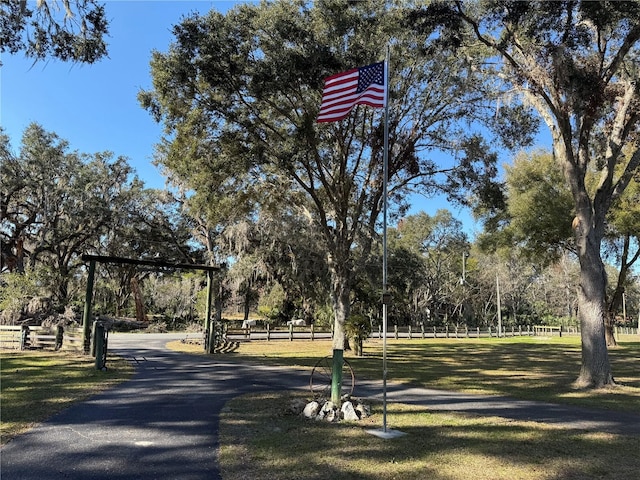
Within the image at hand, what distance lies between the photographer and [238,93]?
1612 cm

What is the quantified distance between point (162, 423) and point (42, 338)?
1431 centimetres

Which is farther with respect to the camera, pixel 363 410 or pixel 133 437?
pixel 363 410

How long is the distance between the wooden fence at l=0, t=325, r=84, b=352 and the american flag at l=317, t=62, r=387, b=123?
12966mm

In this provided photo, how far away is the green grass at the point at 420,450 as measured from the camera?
205 inches

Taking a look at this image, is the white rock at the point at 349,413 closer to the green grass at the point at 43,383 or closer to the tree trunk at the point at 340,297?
the green grass at the point at 43,383

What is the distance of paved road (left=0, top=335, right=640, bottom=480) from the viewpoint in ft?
17.0

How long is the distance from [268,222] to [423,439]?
2698 centimetres

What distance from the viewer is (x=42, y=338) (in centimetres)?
1872

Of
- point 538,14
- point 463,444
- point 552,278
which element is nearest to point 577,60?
point 538,14

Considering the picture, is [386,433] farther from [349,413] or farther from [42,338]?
[42,338]

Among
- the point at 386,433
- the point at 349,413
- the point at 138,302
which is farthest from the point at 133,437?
the point at 138,302

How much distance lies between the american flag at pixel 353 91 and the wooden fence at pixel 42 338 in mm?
12966

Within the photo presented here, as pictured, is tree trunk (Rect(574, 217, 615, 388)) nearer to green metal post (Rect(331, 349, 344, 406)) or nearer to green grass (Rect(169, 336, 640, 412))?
green grass (Rect(169, 336, 640, 412))

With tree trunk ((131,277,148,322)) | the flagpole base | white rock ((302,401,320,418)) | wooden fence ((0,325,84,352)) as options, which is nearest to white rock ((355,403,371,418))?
white rock ((302,401,320,418))
